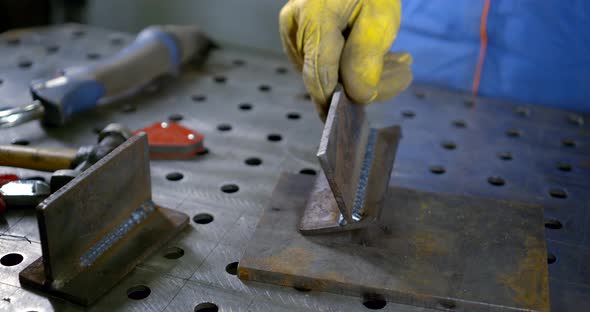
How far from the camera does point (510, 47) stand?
182 cm

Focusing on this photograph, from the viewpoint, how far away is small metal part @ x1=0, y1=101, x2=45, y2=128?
1.48 metres

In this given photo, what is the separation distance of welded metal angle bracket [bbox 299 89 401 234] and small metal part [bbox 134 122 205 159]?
301 mm

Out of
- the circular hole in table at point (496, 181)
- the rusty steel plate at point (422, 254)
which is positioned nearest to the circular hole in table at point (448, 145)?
the circular hole in table at point (496, 181)

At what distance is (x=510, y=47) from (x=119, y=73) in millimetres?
991

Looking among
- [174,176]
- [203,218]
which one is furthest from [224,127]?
[203,218]

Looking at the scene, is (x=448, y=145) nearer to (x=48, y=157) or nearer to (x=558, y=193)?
(x=558, y=193)

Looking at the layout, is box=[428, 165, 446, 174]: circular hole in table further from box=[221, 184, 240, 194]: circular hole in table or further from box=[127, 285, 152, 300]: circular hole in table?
box=[127, 285, 152, 300]: circular hole in table

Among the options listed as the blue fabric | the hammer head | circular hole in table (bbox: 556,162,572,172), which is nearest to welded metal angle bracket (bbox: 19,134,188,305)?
the hammer head

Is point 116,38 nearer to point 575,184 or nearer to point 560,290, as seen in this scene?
point 575,184

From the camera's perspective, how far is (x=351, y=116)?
1.29 meters

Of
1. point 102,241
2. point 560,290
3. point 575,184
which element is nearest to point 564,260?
point 560,290

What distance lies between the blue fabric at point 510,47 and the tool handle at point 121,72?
0.60m

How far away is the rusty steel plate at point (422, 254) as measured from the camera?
41.3 inches

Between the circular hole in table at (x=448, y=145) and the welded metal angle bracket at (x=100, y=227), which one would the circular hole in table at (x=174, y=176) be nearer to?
the welded metal angle bracket at (x=100, y=227)
